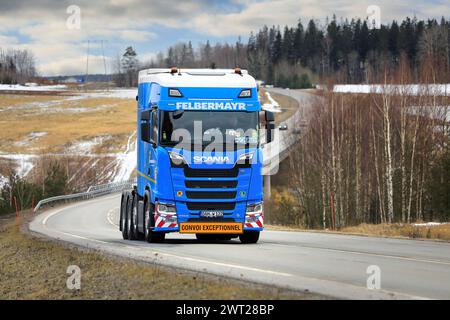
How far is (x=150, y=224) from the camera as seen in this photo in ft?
65.2

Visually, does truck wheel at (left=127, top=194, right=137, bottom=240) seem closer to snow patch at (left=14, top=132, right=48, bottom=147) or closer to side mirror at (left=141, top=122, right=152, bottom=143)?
side mirror at (left=141, top=122, right=152, bottom=143)

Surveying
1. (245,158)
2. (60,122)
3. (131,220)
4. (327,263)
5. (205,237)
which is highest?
(245,158)

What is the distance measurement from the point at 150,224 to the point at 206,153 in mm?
2693

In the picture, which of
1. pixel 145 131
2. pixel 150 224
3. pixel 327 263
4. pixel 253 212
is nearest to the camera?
pixel 327 263

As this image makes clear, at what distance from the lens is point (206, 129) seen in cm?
1867

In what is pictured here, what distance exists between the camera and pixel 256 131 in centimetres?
1905

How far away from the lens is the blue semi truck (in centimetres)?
1859

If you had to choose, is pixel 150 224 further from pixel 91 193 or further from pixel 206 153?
pixel 91 193

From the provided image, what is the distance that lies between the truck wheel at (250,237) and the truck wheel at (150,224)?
86.0 inches

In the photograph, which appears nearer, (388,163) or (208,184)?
(208,184)

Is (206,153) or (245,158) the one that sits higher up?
(206,153)

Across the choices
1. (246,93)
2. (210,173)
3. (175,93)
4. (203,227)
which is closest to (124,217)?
(203,227)

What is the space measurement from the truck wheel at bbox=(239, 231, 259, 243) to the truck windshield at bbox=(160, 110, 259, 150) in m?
2.83

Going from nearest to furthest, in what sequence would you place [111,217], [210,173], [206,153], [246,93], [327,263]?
[327,263] < [206,153] < [210,173] < [246,93] < [111,217]
